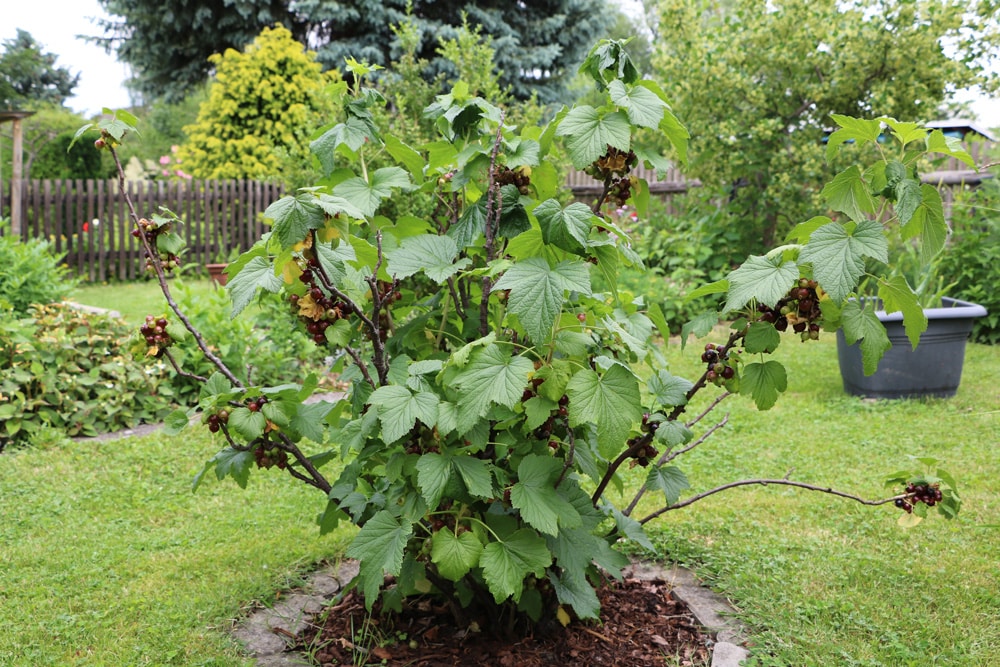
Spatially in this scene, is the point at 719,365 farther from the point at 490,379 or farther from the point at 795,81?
the point at 795,81

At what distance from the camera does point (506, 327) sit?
185cm

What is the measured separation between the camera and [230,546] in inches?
119

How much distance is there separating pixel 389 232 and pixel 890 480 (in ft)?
4.75

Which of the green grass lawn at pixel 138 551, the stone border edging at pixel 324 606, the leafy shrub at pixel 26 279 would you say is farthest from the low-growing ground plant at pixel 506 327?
the leafy shrub at pixel 26 279

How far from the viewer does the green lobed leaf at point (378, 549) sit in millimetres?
1730

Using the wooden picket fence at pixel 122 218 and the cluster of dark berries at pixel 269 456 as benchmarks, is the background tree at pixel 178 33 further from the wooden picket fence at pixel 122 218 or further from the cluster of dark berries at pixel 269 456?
the cluster of dark berries at pixel 269 456

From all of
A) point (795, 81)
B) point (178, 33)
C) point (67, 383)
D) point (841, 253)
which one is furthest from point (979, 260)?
point (178, 33)

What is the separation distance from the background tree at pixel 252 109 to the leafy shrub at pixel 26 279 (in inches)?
325

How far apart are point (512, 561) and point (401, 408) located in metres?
0.44

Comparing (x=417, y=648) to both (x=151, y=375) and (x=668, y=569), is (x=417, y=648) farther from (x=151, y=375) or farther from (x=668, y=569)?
(x=151, y=375)

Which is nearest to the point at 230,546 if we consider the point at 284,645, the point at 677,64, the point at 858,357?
the point at 284,645

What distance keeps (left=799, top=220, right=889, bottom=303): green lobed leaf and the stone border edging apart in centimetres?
112

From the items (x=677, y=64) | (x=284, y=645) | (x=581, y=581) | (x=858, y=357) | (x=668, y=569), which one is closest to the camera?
(x=581, y=581)

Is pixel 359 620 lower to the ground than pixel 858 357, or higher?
lower
